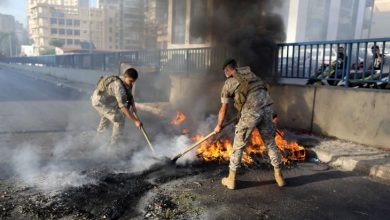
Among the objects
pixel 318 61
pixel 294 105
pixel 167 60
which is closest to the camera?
pixel 294 105

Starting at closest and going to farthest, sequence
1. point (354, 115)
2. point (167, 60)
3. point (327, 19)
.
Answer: point (354, 115)
point (167, 60)
point (327, 19)

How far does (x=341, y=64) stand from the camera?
688 centimetres

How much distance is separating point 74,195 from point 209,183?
1.71 metres

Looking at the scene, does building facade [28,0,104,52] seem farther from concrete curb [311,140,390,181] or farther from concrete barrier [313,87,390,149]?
concrete curb [311,140,390,181]

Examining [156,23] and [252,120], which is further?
[156,23]

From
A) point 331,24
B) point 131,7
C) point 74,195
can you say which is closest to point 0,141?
point 74,195

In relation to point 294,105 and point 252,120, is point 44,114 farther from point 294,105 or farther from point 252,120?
point 252,120

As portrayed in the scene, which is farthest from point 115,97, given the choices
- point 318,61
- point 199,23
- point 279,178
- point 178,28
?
point 178,28

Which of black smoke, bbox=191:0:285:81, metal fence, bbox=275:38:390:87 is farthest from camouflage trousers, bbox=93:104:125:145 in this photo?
metal fence, bbox=275:38:390:87

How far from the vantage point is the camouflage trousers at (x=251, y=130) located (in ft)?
13.3

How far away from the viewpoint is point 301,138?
6262 mm

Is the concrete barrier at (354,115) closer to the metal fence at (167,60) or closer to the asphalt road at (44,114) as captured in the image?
the metal fence at (167,60)

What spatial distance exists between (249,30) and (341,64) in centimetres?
249

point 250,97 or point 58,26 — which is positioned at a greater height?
point 58,26
